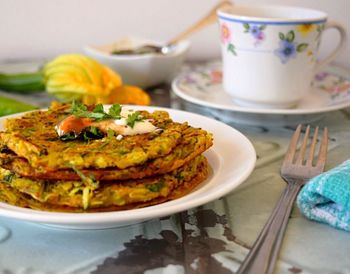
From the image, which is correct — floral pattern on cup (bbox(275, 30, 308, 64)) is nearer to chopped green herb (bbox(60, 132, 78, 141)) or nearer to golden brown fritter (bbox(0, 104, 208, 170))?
golden brown fritter (bbox(0, 104, 208, 170))

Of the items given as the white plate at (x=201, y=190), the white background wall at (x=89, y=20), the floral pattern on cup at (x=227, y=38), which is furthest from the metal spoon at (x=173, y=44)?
the white plate at (x=201, y=190)

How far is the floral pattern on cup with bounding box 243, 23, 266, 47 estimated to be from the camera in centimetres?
111

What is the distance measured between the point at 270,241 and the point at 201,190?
0.11 metres

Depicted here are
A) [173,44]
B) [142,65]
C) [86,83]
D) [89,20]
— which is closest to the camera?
[86,83]

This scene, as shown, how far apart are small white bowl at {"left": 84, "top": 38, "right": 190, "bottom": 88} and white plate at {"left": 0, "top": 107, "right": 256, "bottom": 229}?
41cm

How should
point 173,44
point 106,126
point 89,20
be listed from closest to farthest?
1. point 106,126
2. point 173,44
3. point 89,20

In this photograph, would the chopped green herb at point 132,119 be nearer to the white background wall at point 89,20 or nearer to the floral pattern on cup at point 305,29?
the floral pattern on cup at point 305,29

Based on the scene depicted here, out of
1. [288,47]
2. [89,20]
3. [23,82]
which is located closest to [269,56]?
[288,47]

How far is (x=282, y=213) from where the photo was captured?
75 centimetres

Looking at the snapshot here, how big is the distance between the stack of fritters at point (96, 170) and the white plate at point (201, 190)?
0.02 m

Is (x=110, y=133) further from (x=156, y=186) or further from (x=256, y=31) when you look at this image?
(x=256, y=31)

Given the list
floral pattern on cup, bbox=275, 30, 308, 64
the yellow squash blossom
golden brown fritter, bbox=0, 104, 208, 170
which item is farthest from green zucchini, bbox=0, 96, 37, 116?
floral pattern on cup, bbox=275, 30, 308, 64

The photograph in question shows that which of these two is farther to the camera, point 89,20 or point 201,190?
point 89,20

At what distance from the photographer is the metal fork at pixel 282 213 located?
63cm
